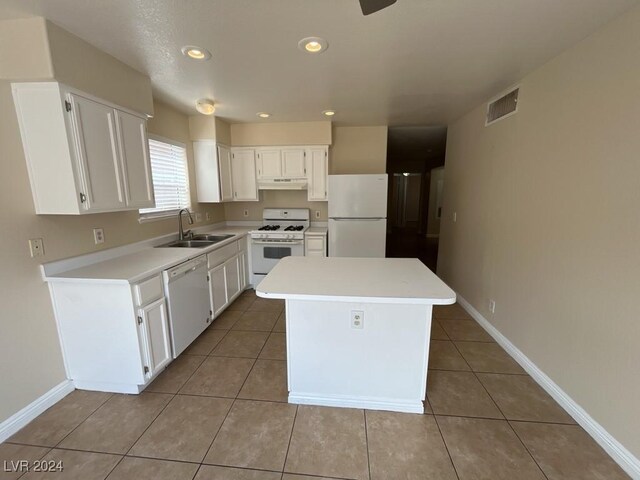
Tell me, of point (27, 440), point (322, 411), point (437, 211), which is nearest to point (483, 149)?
point (322, 411)

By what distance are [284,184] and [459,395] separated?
316cm

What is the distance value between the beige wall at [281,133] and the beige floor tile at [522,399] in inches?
128

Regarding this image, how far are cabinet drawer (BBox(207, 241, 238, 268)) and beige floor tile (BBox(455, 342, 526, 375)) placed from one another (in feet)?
8.41

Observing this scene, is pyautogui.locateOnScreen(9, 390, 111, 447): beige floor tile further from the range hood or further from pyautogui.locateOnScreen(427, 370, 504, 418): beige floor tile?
the range hood

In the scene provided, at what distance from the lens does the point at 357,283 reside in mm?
1699

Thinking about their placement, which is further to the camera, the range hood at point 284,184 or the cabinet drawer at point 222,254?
the range hood at point 284,184

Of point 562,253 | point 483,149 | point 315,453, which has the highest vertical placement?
point 483,149

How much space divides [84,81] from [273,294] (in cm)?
→ 183

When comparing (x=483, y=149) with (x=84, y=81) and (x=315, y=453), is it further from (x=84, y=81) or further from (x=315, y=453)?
(x=84, y=81)

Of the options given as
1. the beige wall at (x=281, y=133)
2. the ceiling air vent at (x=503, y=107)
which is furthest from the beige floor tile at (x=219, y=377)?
the ceiling air vent at (x=503, y=107)

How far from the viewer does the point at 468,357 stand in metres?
2.36

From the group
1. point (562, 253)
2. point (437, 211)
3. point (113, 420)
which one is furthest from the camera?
point (437, 211)

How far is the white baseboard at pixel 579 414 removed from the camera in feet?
4.55

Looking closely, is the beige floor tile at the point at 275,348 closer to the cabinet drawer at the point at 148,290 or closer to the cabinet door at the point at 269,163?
the cabinet drawer at the point at 148,290
